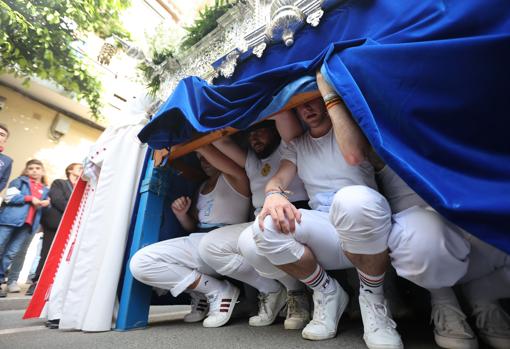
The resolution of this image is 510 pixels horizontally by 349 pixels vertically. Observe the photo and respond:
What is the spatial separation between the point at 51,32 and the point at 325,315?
3.72m

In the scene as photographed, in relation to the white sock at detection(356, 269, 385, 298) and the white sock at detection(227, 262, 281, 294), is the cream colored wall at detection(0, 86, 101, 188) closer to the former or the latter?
the white sock at detection(227, 262, 281, 294)

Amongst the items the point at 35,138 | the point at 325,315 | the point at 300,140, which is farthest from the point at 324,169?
the point at 35,138

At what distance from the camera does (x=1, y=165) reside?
106 inches

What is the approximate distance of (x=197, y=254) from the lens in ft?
5.16

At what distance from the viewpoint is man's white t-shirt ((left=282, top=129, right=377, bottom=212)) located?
1.16 meters

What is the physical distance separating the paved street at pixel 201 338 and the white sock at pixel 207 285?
6.7 inches

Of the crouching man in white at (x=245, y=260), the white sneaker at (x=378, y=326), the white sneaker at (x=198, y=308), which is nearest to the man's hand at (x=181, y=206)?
the crouching man in white at (x=245, y=260)

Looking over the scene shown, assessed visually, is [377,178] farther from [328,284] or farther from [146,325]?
[146,325]

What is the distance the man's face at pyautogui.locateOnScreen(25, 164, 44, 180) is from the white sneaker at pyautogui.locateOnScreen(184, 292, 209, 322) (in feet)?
8.65

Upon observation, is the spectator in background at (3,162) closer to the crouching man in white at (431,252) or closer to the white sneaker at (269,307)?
the white sneaker at (269,307)

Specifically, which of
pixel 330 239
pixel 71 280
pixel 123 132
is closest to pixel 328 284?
pixel 330 239

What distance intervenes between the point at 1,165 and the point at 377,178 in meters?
3.21

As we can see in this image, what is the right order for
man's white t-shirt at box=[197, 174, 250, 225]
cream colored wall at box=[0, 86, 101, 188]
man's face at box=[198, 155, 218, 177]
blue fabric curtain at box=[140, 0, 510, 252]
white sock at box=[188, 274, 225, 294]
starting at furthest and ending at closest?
cream colored wall at box=[0, 86, 101, 188]
man's face at box=[198, 155, 218, 177]
man's white t-shirt at box=[197, 174, 250, 225]
white sock at box=[188, 274, 225, 294]
blue fabric curtain at box=[140, 0, 510, 252]

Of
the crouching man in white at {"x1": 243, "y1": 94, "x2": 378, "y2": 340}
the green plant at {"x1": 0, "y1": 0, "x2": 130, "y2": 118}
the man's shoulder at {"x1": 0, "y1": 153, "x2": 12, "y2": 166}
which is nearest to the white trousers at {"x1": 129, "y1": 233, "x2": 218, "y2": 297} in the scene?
the crouching man in white at {"x1": 243, "y1": 94, "x2": 378, "y2": 340}
